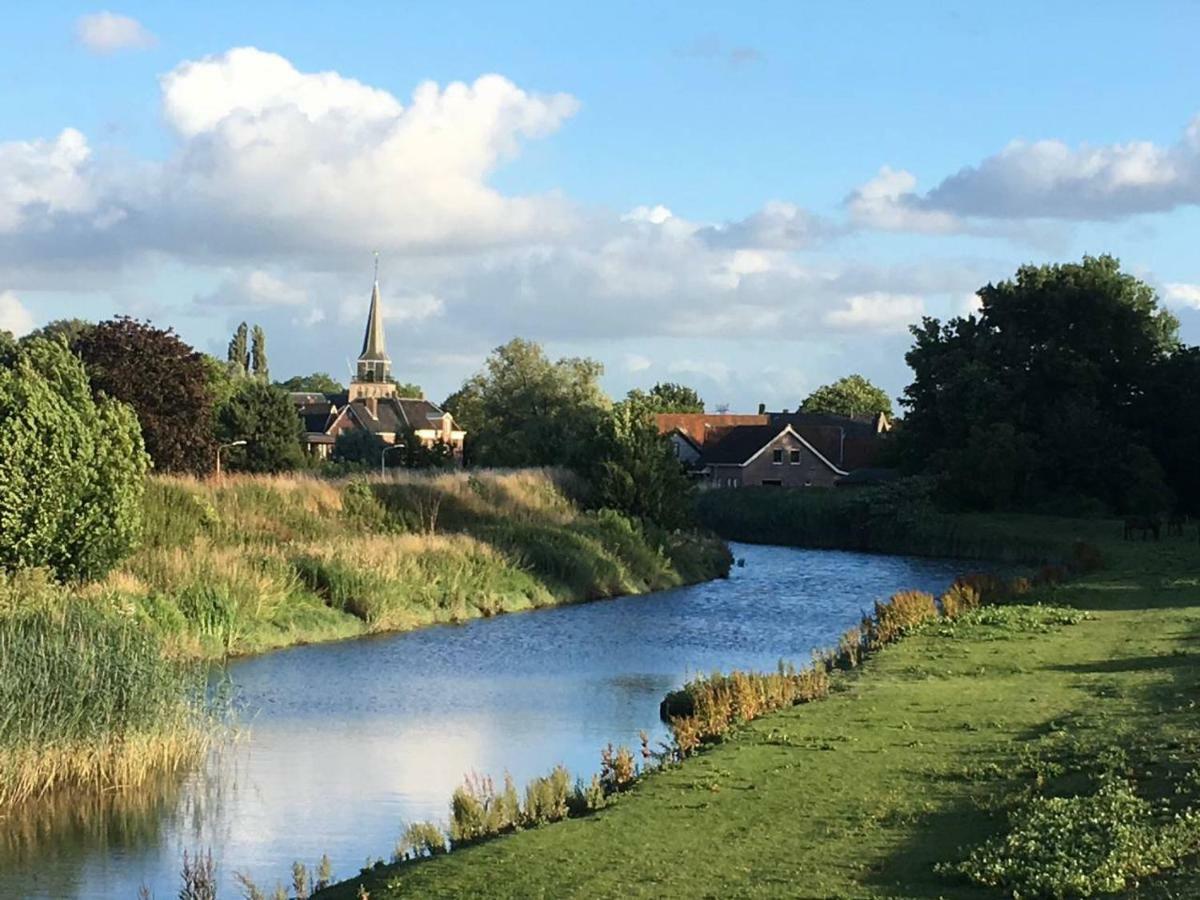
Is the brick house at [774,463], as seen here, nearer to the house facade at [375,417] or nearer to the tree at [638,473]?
the house facade at [375,417]

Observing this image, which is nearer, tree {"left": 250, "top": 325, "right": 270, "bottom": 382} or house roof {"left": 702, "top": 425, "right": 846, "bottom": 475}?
house roof {"left": 702, "top": 425, "right": 846, "bottom": 475}

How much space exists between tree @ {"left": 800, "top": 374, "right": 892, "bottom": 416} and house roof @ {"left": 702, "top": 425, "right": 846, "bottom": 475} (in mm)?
45902

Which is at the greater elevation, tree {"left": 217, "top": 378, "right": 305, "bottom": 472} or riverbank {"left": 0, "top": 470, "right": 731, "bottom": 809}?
tree {"left": 217, "top": 378, "right": 305, "bottom": 472}

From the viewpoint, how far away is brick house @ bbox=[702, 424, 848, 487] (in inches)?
3907

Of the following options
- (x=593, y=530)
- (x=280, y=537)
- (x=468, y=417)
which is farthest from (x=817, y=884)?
(x=468, y=417)

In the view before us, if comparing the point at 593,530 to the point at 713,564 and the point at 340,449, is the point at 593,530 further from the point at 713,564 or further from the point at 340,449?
the point at 340,449

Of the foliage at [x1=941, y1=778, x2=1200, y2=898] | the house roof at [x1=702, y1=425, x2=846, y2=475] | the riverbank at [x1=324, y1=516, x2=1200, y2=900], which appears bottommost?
the riverbank at [x1=324, y1=516, x2=1200, y2=900]

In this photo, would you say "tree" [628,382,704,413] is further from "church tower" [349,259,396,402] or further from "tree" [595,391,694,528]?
"tree" [595,391,694,528]

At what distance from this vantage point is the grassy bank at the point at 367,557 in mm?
30516

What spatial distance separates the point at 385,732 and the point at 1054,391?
187 ft

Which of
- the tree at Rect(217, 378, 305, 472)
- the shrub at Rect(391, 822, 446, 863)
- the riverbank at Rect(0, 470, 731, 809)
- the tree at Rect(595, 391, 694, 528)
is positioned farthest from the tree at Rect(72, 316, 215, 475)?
the shrub at Rect(391, 822, 446, 863)

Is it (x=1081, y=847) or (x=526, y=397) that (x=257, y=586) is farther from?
(x=526, y=397)

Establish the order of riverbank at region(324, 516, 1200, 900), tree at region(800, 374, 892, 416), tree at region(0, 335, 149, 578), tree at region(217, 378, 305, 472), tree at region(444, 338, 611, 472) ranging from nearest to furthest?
riverbank at region(324, 516, 1200, 900), tree at region(0, 335, 149, 578), tree at region(217, 378, 305, 472), tree at region(444, 338, 611, 472), tree at region(800, 374, 892, 416)

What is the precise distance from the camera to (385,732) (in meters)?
21.6
